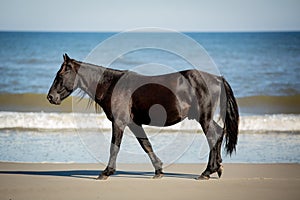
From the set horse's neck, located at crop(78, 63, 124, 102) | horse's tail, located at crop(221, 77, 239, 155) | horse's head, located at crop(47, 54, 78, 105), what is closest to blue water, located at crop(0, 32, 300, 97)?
horse's tail, located at crop(221, 77, 239, 155)

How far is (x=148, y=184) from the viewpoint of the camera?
290 inches

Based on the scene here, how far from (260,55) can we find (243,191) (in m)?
35.5

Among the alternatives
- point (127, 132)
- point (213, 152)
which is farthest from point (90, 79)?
point (127, 132)

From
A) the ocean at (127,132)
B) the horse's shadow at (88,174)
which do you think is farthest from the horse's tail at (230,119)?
the ocean at (127,132)

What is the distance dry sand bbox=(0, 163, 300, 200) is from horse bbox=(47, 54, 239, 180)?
41 centimetres

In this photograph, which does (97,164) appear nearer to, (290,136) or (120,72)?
(120,72)

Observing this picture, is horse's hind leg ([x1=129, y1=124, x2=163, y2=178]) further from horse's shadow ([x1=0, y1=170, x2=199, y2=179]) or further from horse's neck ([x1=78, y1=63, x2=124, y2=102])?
horse's neck ([x1=78, y1=63, x2=124, y2=102])

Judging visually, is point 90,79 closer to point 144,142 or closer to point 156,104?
point 156,104

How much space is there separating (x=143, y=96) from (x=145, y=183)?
1.17 metres

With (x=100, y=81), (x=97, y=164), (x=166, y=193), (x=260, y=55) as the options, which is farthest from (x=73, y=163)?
(x=260, y=55)

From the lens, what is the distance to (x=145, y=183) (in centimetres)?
744

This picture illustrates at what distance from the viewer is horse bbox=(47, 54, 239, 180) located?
7691mm

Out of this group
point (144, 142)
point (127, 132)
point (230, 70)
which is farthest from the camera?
point (230, 70)

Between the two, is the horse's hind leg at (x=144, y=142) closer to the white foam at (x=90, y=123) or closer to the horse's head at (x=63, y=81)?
the horse's head at (x=63, y=81)
